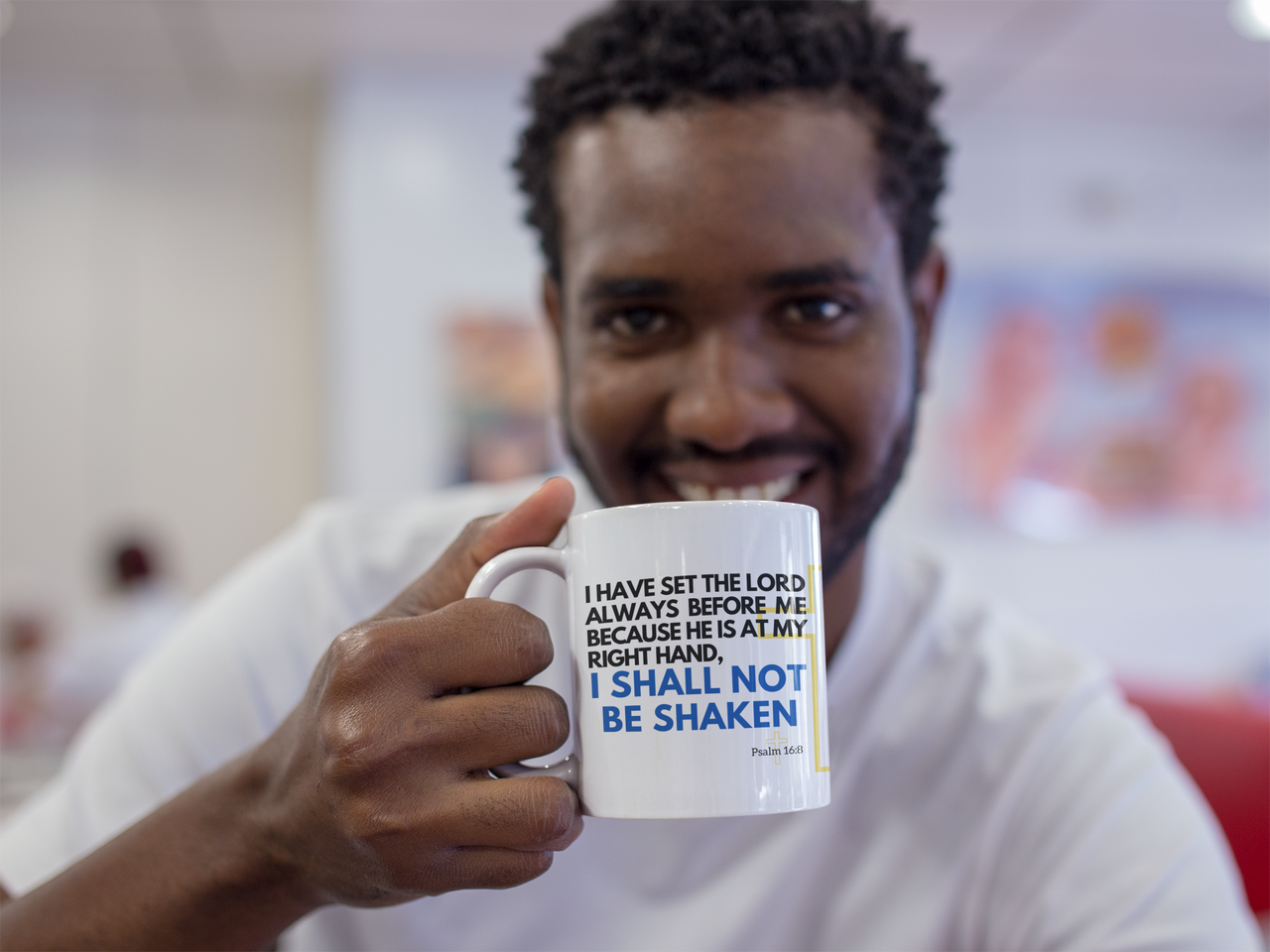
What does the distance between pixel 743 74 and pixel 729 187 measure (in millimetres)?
105

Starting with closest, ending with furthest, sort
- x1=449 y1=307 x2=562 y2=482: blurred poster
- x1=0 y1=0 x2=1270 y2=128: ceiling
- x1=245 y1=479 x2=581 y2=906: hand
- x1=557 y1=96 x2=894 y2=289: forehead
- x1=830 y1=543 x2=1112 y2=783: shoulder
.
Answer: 1. x1=245 y1=479 x2=581 y2=906: hand
2. x1=557 y1=96 x2=894 y2=289: forehead
3. x1=830 y1=543 x2=1112 y2=783: shoulder
4. x1=0 y1=0 x2=1270 y2=128: ceiling
5. x1=449 y1=307 x2=562 y2=482: blurred poster

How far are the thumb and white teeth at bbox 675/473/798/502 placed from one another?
0.83 ft

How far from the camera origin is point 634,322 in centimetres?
85

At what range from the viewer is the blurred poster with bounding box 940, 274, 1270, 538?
3658mm

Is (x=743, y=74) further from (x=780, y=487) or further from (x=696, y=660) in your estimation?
(x=696, y=660)

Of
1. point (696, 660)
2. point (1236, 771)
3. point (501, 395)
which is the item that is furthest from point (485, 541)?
point (501, 395)

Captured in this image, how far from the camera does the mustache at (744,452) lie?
82 centimetres

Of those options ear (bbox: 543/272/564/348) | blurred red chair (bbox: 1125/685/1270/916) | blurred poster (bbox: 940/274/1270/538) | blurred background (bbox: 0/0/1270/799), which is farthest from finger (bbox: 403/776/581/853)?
blurred poster (bbox: 940/274/1270/538)

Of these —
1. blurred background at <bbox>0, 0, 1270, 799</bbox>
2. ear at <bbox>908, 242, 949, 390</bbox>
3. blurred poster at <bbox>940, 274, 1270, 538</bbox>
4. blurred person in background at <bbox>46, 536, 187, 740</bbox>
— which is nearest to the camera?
ear at <bbox>908, 242, 949, 390</bbox>

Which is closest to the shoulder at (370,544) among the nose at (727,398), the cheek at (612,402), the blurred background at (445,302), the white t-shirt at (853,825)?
the white t-shirt at (853,825)

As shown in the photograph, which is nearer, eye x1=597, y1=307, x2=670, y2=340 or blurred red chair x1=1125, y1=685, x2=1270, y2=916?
eye x1=597, y1=307, x2=670, y2=340

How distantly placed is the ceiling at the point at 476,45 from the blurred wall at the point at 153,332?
19 centimetres

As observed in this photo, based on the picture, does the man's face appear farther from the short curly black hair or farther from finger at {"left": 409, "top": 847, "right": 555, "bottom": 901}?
finger at {"left": 409, "top": 847, "right": 555, "bottom": 901}

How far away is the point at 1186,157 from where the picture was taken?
397 cm
